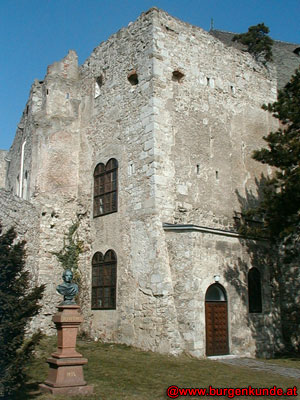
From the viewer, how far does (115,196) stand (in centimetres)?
1664

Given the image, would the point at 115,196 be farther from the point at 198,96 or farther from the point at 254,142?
the point at 254,142

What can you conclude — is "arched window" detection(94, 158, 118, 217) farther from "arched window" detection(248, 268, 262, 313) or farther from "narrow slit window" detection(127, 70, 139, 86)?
"arched window" detection(248, 268, 262, 313)

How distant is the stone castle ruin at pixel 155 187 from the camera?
14344mm

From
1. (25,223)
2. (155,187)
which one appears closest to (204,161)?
(155,187)

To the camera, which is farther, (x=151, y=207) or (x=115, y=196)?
(x=115, y=196)

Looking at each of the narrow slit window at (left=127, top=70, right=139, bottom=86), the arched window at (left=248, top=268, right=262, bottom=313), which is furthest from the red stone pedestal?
the narrow slit window at (left=127, top=70, right=139, bottom=86)

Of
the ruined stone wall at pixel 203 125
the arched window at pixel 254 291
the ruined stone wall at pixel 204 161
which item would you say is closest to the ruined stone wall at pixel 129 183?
the ruined stone wall at pixel 204 161

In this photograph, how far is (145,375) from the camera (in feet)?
34.4

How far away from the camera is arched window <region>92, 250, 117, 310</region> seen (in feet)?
52.3

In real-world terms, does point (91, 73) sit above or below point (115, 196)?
above

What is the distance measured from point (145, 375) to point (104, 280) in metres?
6.24

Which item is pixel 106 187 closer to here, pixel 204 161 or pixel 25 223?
pixel 25 223

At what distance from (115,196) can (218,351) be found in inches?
246

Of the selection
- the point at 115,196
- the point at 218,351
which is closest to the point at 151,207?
the point at 115,196
